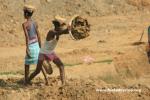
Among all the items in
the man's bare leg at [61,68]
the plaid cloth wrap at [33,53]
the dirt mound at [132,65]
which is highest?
the plaid cloth wrap at [33,53]

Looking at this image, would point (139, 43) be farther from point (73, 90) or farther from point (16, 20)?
point (73, 90)

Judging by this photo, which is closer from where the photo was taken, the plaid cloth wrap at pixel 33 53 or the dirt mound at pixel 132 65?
the plaid cloth wrap at pixel 33 53

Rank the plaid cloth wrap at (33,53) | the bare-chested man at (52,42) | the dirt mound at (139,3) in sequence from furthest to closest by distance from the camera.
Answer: the dirt mound at (139,3)
the plaid cloth wrap at (33,53)
the bare-chested man at (52,42)

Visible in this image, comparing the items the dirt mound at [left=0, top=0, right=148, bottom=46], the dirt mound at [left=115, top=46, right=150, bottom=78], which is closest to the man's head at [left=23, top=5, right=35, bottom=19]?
the dirt mound at [left=115, top=46, right=150, bottom=78]

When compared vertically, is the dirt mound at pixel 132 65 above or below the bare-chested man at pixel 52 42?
below

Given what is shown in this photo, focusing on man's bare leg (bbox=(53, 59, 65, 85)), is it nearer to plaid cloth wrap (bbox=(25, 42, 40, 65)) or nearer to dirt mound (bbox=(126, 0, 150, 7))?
plaid cloth wrap (bbox=(25, 42, 40, 65))

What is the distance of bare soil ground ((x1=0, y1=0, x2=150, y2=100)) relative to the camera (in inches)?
376

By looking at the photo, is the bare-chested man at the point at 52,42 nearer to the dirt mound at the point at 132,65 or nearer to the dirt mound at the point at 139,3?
the dirt mound at the point at 132,65

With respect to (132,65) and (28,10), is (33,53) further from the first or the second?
(132,65)

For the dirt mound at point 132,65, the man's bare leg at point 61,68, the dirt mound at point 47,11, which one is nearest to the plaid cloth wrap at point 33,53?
the man's bare leg at point 61,68

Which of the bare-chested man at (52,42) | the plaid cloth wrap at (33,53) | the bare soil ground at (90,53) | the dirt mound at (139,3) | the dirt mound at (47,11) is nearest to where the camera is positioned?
the bare-chested man at (52,42)

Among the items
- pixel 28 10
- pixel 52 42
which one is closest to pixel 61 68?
pixel 52 42

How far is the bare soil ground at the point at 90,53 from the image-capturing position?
9.54 metres

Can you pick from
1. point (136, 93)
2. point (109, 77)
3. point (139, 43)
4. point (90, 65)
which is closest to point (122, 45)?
point (139, 43)
